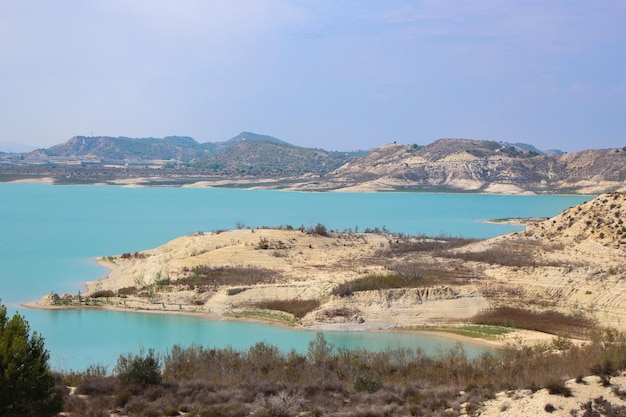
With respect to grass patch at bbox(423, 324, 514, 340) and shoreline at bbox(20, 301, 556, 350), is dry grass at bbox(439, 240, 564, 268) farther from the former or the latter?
shoreline at bbox(20, 301, 556, 350)

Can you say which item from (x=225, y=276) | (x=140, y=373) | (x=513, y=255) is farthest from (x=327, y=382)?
(x=513, y=255)

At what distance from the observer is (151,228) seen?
2347 inches

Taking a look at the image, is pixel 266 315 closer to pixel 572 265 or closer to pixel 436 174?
pixel 572 265

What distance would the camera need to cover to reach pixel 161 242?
50.2 metres

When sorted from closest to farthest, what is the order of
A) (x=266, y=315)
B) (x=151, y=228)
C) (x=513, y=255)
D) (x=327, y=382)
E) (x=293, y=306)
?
(x=327, y=382) → (x=266, y=315) → (x=293, y=306) → (x=513, y=255) → (x=151, y=228)

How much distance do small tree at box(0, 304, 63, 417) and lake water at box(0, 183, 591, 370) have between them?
8609 millimetres

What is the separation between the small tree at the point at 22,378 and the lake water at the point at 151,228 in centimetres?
861

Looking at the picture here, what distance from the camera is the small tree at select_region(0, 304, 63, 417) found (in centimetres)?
905

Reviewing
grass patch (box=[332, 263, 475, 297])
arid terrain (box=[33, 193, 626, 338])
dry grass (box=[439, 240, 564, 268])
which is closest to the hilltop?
dry grass (box=[439, 240, 564, 268])

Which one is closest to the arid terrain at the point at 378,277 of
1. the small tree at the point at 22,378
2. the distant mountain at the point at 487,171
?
the small tree at the point at 22,378

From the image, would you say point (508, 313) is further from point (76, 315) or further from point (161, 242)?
point (161, 242)

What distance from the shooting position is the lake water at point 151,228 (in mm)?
21609

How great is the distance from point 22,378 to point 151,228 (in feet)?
169

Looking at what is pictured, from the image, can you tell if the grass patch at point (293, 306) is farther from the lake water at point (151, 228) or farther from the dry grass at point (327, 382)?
the dry grass at point (327, 382)
